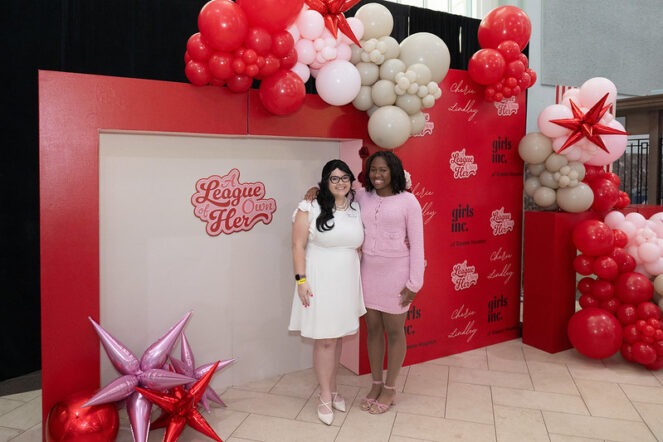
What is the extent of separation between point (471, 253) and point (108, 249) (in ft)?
8.42

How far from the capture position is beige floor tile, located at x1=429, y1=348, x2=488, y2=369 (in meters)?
3.58

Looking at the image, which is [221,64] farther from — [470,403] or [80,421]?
[470,403]

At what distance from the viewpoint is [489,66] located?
3393mm

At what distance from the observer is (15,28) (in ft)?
10.1

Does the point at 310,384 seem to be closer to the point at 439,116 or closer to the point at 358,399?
the point at 358,399

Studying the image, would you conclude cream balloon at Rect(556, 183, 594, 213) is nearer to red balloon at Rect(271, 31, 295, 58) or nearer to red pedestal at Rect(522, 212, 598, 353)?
red pedestal at Rect(522, 212, 598, 353)

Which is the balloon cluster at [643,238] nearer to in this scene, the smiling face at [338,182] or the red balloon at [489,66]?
the red balloon at [489,66]

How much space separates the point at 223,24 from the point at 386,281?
1.57 metres

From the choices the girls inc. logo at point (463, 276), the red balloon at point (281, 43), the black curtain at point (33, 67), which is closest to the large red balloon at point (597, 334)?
the girls inc. logo at point (463, 276)

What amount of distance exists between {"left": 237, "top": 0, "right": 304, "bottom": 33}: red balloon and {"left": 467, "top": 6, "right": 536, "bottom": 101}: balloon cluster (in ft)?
5.07

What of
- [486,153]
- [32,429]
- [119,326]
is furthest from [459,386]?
[32,429]

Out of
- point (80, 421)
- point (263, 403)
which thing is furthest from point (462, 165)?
point (80, 421)

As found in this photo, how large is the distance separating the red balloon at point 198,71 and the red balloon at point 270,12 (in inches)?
13.3

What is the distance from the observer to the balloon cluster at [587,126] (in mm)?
3459
